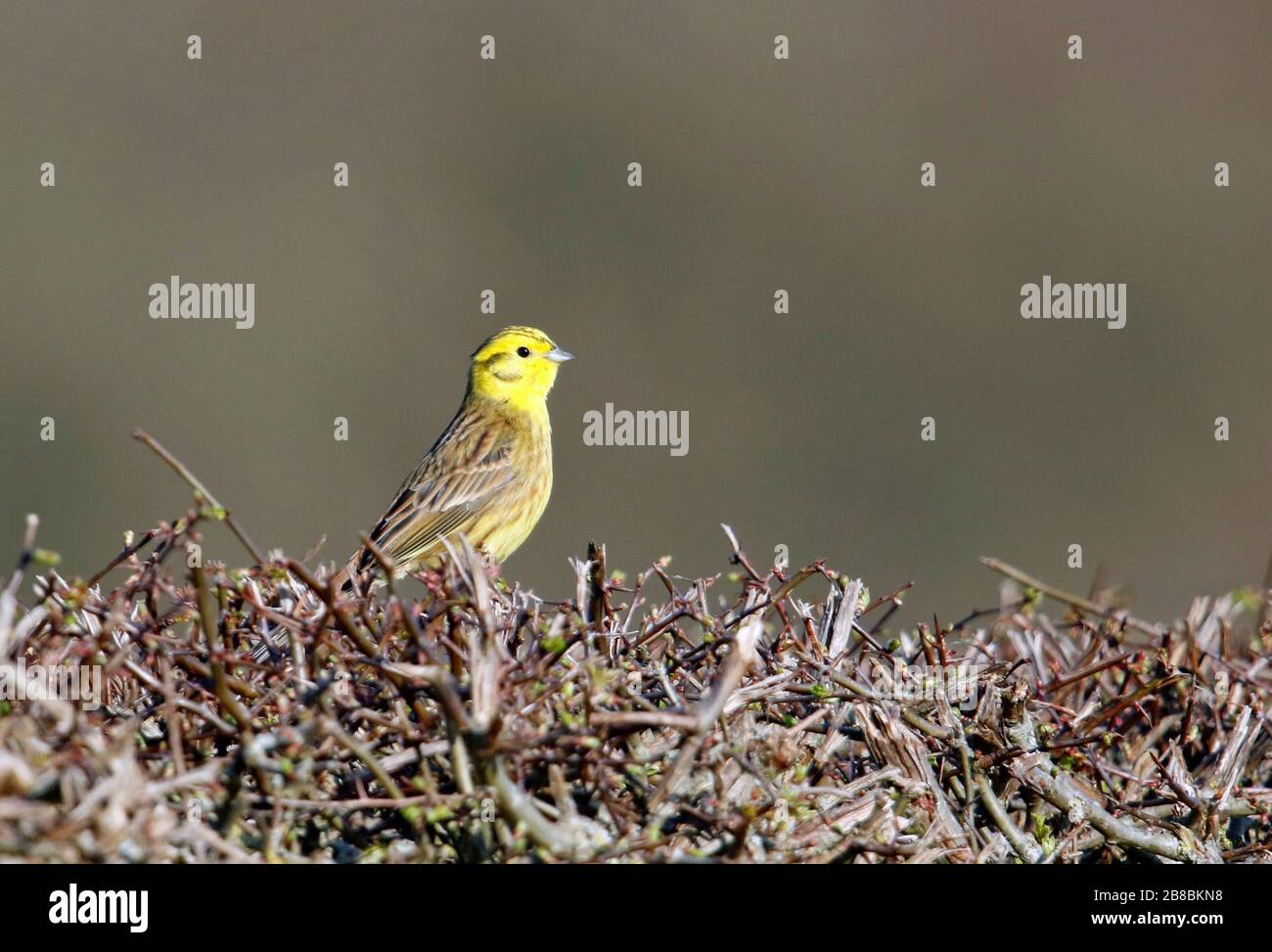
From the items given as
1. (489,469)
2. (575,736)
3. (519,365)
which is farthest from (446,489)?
(575,736)

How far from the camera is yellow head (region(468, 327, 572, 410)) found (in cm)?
729

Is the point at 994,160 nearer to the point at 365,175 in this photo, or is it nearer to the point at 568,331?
the point at 568,331

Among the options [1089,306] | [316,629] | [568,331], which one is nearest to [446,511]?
[316,629]

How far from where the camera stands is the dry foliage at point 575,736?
2.18m

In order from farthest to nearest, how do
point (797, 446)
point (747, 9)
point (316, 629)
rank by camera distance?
point (747, 9), point (797, 446), point (316, 629)

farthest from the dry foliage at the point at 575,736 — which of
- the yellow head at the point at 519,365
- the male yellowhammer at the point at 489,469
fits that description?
the yellow head at the point at 519,365

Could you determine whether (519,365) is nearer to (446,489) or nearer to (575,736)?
(446,489)

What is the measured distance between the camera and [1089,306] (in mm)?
13375

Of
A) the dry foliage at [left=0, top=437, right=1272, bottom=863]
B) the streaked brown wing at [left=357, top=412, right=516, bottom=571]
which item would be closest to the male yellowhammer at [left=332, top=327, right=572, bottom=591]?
the streaked brown wing at [left=357, top=412, right=516, bottom=571]

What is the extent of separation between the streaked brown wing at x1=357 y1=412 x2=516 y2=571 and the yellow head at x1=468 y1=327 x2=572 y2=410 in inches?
8.8

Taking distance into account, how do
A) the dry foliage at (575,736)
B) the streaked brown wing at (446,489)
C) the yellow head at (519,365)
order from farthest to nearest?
1. the yellow head at (519,365)
2. the streaked brown wing at (446,489)
3. the dry foliage at (575,736)

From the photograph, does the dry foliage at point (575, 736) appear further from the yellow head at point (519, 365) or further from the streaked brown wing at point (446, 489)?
the yellow head at point (519, 365)

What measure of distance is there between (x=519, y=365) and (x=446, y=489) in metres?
0.87
